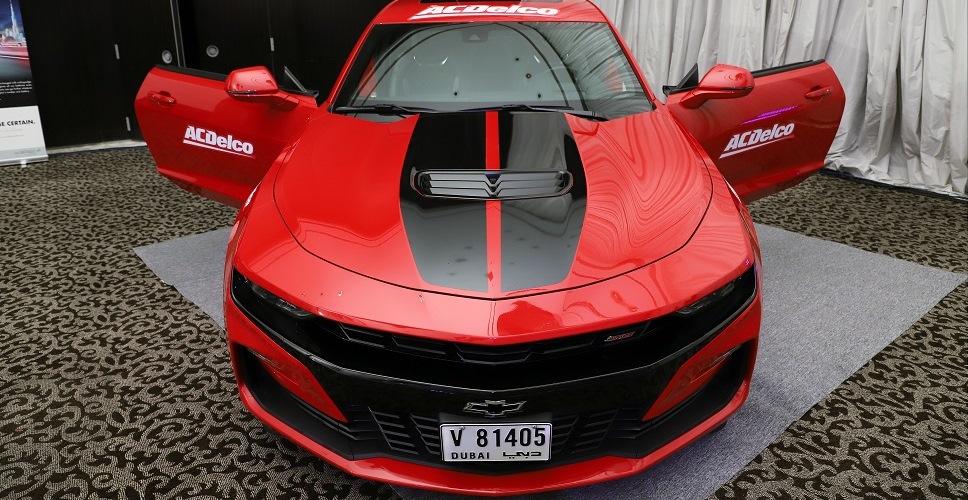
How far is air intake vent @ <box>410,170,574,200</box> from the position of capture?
4.87ft

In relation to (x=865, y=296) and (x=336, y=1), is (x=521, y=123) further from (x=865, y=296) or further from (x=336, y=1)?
(x=336, y=1)

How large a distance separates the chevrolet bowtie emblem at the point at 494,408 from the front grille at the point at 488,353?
0.11 feet

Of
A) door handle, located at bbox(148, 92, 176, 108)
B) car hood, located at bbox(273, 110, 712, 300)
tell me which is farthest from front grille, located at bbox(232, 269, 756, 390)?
door handle, located at bbox(148, 92, 176, 108)

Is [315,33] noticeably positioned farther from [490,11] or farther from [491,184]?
[491,184]

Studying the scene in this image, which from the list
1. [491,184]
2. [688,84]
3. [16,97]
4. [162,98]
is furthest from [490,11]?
[16,97]

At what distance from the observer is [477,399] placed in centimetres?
120

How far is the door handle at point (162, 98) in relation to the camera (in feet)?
8.15

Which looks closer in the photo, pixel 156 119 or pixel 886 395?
pixel 886 395

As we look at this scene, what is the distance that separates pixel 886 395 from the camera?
1.92 metres

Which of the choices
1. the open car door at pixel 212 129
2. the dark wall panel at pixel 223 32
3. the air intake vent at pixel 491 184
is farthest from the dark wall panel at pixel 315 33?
the air intake vent at pixel 491 184

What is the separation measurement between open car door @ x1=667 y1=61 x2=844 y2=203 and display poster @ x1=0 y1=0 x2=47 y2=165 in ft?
15.3

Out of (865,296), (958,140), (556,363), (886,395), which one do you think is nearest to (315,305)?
(556,363)

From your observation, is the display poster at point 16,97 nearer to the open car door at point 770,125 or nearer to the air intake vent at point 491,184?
the air intake vent at point 491,184

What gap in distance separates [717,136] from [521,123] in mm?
974
